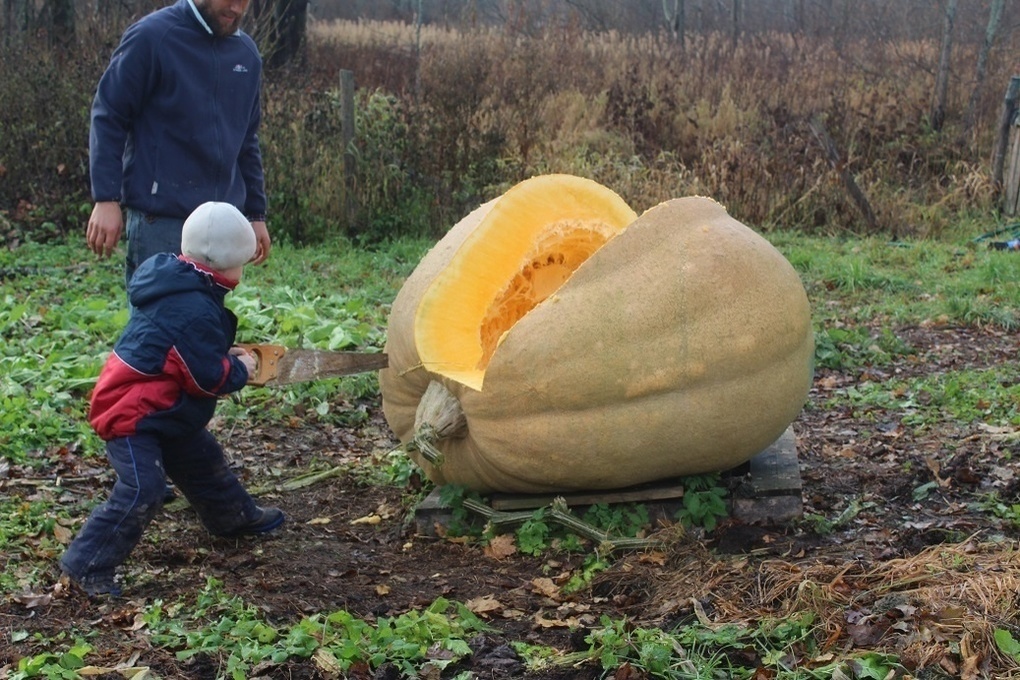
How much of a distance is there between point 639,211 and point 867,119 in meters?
4.01

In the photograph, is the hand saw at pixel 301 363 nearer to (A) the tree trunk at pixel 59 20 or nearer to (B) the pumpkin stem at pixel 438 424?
(B) the pumpkin stem at pixel 438 424

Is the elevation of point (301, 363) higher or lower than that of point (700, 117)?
higher

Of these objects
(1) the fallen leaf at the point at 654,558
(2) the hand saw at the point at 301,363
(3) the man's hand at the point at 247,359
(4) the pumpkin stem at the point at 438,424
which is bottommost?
(1) the fallen leaf at the point at 654,558

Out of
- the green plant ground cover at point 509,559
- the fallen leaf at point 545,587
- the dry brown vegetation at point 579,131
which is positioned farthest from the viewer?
the dry brown vegetation at point 579,131

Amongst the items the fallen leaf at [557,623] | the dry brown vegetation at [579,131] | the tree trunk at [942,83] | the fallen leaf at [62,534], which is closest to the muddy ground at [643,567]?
the fallen leaf at [557,623]

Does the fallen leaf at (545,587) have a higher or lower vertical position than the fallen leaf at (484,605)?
lower

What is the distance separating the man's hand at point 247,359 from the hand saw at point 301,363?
0.02 meters

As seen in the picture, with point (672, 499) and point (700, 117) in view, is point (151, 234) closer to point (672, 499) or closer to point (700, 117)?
point (672, 499)

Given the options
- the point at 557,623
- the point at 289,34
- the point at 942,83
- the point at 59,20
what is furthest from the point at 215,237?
the point at 942,83

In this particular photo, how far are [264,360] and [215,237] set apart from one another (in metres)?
0.49

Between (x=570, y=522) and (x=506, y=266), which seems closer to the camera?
(x=570, y=522)

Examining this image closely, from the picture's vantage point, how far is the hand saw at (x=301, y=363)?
405 centimetres

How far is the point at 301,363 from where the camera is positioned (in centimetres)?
417

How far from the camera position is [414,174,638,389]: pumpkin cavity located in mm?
4066
